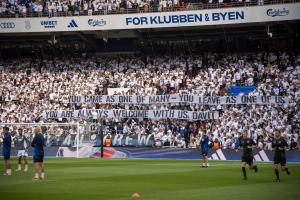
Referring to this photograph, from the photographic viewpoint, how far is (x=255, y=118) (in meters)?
49.4

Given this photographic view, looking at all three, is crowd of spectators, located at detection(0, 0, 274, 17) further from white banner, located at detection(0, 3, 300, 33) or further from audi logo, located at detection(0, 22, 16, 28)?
audi logo, located at detection(0, 22, 16, 28)

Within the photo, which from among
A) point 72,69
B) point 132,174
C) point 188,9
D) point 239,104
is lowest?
point 132,174

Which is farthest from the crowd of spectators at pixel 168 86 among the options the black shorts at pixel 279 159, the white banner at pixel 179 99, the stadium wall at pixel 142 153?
the black shorts at pixel 279 159

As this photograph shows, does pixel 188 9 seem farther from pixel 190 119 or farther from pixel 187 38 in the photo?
pixel 190 119

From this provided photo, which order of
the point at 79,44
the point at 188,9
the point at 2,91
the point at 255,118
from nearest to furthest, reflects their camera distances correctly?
the point at 255,118 → the point at 188,9 → the point at 2,91 → the point at 79,44

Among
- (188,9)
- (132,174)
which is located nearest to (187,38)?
(188,9)

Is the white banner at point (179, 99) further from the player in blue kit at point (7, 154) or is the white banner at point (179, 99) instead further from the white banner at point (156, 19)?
the player in blue kit at point (7, 154)

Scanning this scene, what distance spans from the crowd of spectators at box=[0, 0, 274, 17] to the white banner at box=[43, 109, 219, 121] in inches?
384

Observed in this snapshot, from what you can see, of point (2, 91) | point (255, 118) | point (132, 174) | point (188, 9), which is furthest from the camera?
point (2, 91)

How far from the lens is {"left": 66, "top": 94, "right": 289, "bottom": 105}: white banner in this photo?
5029cm

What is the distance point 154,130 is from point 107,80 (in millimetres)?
9186

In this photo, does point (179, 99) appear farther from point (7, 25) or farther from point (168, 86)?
point (7, 25)

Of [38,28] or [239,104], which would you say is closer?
[239,104]

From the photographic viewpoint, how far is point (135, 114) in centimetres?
5406
